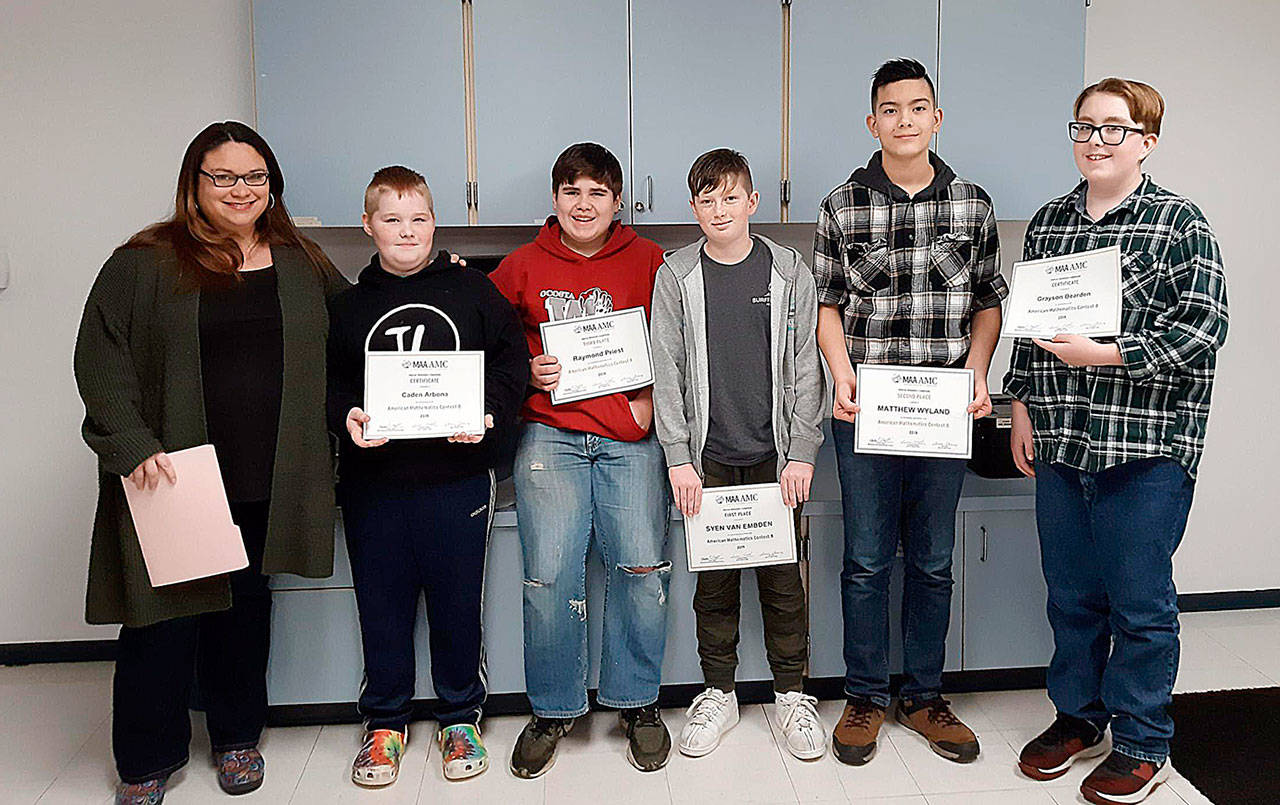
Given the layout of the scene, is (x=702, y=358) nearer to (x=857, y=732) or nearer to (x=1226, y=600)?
(x=857, y=732)

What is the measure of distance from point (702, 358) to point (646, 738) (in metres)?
0.89

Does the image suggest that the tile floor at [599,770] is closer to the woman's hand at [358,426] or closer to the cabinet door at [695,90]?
the woman's hand at [358,426]

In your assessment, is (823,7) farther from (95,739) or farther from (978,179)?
(95,739)

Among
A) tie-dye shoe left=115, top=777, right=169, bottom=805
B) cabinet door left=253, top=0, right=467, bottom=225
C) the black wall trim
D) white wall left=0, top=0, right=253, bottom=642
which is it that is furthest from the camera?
the black wall trim

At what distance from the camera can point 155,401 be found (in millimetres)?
2107

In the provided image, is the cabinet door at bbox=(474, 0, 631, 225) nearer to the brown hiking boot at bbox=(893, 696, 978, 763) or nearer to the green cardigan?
the green cardigan

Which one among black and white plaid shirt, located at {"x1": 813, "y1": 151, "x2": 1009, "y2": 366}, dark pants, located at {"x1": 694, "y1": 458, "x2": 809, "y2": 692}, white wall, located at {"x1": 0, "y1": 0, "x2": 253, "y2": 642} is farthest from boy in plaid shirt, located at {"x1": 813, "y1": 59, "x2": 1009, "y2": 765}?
white wall, located at {"x1": 0, "y1": 0, "x2": 253, "y2": 642}

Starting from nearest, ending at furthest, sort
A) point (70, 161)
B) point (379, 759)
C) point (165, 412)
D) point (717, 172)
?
point (165, 412) < point (717, 172) < point (379, 759) < point (70, 161)

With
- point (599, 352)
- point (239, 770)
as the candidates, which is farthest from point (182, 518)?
point (599, 352)

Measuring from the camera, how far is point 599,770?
2.34 meters

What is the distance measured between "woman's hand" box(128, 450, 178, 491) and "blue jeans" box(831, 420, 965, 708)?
1.42 metres

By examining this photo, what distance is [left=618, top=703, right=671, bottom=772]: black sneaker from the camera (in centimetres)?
233

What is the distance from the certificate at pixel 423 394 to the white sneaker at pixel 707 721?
0.88 meters

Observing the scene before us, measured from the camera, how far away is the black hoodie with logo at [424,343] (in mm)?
2199
